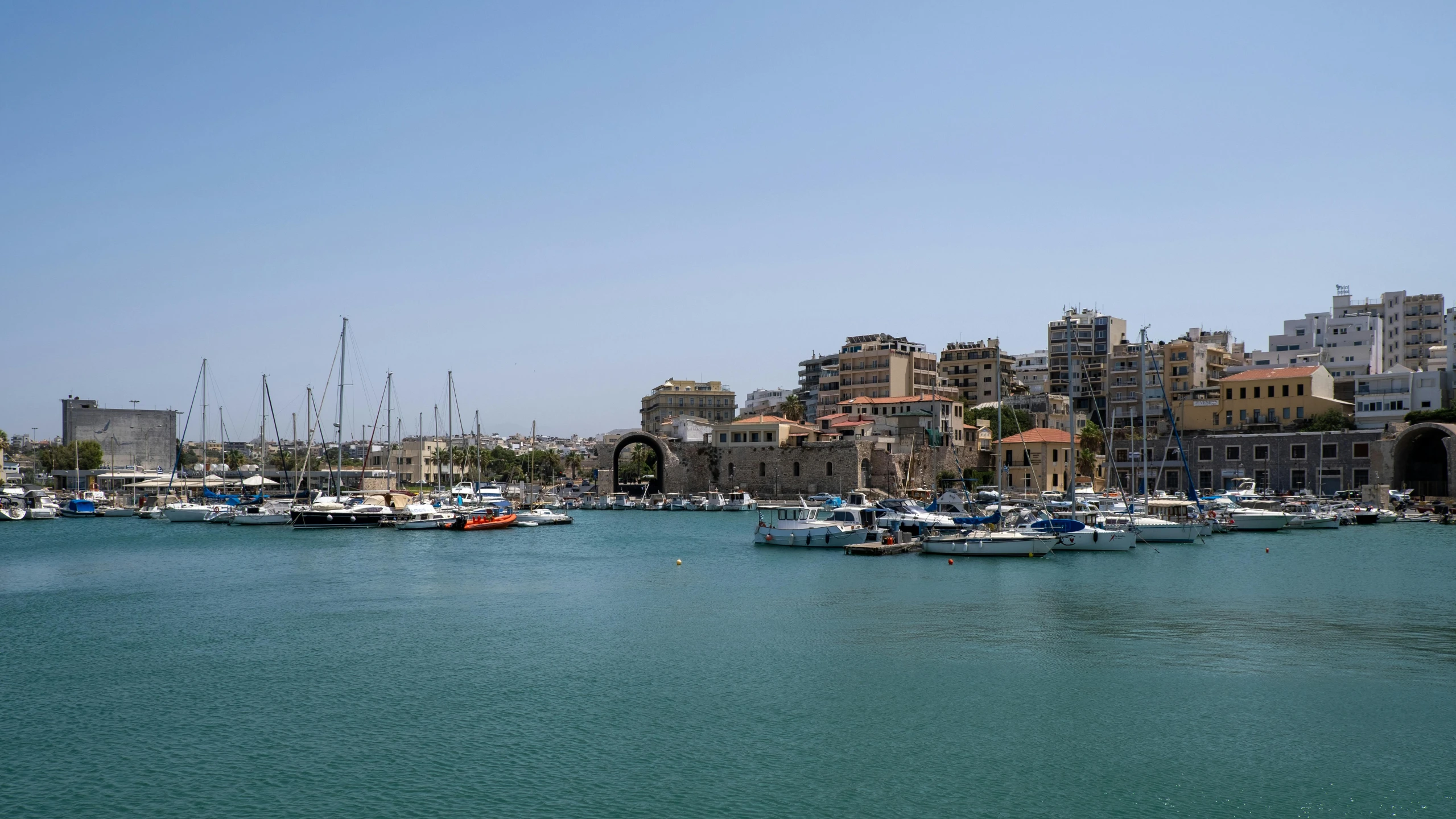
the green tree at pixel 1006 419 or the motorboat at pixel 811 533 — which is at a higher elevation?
the green tree at pixel 1006 419

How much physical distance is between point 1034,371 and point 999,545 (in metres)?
85.7

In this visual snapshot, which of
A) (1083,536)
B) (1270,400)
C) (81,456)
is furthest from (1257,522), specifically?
(81,456)

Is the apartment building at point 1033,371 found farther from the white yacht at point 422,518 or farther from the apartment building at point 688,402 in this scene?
the white yacht at point 422,518

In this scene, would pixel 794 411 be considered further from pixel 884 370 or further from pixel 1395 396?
pixel 1395 396

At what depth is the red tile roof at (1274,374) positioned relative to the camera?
2884 inches

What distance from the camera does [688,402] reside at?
131000mm

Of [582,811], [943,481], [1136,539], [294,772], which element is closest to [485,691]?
[294,772]

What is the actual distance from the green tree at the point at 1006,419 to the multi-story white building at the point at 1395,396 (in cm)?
2467

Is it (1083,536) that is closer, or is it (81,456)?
(1083,536)

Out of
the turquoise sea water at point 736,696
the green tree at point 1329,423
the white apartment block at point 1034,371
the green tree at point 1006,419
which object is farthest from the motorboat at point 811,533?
the white apartment block at point 1034,371

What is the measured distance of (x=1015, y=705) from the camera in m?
17.0

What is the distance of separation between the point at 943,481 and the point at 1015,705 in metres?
64.4

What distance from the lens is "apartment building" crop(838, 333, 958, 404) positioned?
96.9 meters

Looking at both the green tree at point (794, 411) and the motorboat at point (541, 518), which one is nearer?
the motorboat at point (541, 518)
